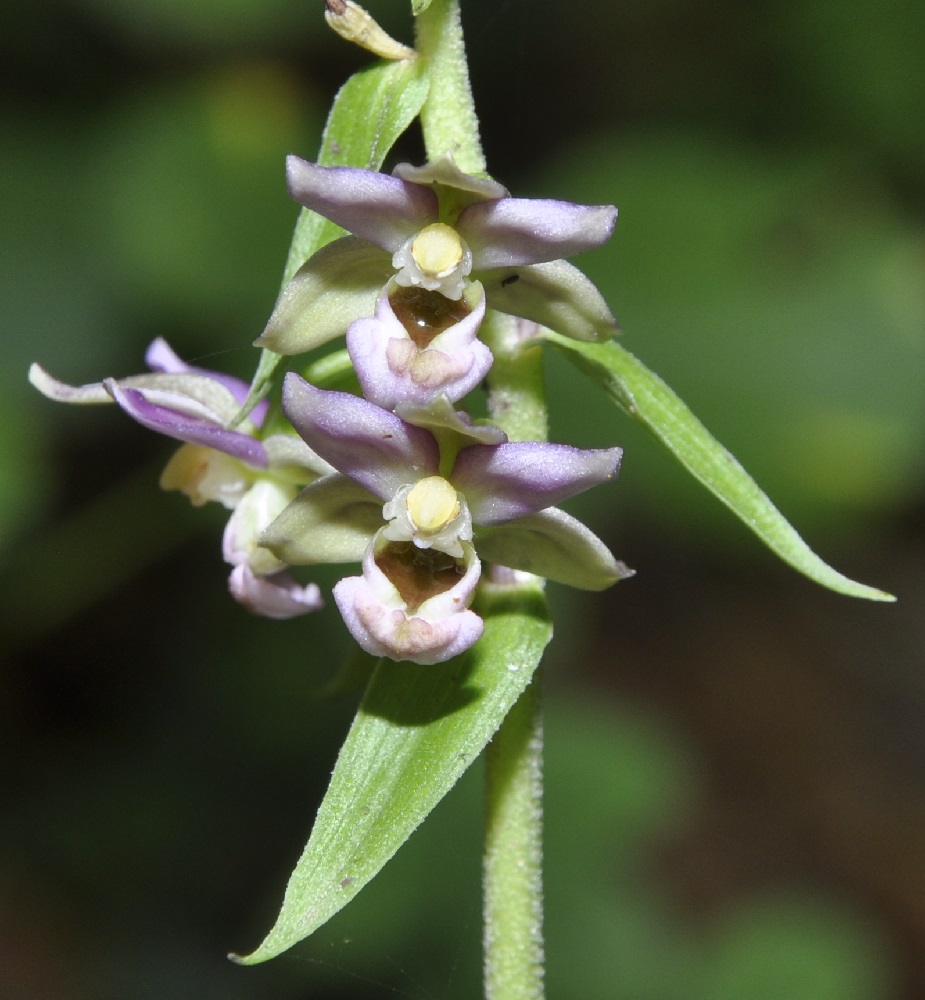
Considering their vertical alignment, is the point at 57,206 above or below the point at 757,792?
above

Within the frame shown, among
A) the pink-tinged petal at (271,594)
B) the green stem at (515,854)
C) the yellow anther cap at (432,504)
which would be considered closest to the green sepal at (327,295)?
the yellow anther cap at (432,504)

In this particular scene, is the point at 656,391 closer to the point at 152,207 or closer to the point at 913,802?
the point at 152,207

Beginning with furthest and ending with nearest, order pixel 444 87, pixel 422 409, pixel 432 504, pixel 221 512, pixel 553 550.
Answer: pixel 221 512
pixel 444 87
pixel 553 550
pixel 432 504
pixel 422 409

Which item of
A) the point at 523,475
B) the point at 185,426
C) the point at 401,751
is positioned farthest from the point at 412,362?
the point at 401,751

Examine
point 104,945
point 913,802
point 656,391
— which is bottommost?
point 913,802

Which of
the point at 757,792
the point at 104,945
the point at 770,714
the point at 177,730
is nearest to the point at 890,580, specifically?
Answer: the point at 770,714

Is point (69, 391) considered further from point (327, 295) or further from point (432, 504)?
point (432, 504)
